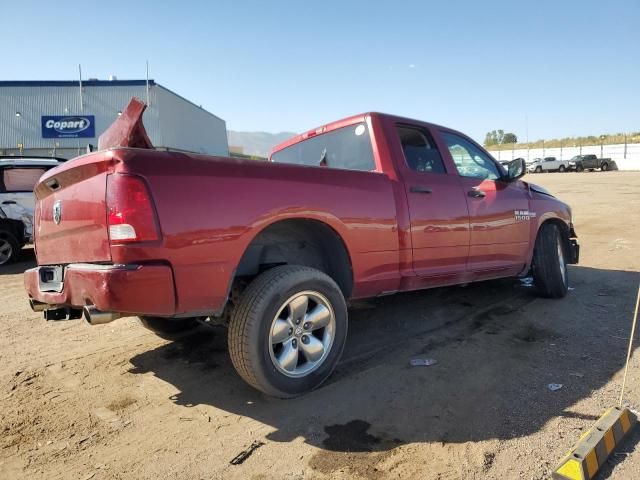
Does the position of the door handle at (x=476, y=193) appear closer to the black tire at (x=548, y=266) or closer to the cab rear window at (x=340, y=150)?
the cab rear window at (x=340, y=150)

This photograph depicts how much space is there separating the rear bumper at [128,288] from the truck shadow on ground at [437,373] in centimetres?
91

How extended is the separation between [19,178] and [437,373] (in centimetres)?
836

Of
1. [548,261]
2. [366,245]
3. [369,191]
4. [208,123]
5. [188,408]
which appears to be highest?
[208,123]

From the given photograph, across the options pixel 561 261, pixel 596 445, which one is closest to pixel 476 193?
pixel 561 261

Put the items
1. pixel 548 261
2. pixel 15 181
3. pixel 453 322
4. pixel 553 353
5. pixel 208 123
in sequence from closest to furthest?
pixel 553 353, pixel 453 322, pixel 548 261, pixel 15 181, pixel 208 123

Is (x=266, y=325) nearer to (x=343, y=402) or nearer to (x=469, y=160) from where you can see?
(x=343, y=402)

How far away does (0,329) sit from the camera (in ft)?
15.2

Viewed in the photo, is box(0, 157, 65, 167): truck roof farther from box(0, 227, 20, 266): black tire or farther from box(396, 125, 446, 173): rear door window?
box(396, 125, 446, 173): rear door window

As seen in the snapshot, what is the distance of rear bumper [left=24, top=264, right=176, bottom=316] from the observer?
2412mm

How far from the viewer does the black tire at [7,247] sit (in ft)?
26.9

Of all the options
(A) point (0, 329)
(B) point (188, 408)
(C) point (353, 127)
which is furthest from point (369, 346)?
(A) point (0, 329)

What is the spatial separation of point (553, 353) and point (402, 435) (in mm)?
1830

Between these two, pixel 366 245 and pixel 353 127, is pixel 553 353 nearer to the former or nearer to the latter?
pixel 366 245

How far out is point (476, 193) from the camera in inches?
174
